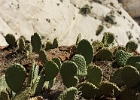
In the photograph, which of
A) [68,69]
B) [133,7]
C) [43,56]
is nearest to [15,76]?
[68,69]

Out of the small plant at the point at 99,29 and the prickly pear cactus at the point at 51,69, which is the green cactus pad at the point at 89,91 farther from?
the small plant at the point at 99,29

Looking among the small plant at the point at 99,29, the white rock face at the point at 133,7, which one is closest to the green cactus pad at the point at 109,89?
the small plant at the point at 99,29

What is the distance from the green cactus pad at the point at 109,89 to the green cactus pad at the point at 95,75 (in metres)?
0.17

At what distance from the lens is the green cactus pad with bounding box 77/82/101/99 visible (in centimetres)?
573

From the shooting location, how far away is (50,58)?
803cm

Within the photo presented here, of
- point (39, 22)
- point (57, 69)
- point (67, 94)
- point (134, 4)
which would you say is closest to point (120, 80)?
point (57, 69)

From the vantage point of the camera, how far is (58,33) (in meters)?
37.0

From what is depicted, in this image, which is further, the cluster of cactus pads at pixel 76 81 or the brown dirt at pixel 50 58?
the brown dirt at pixel 50 58

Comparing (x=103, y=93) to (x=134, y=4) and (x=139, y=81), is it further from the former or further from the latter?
(x=134, y=4)

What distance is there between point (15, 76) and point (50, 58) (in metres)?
2.54

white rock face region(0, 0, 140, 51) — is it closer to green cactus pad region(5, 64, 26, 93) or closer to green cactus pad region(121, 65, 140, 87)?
green cactus pad region(5, 64, 26, 93)

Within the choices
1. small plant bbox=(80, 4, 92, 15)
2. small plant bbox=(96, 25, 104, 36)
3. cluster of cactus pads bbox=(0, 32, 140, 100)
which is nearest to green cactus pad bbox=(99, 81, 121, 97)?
cluster of cactus pads bbox=(0, 32, 140, 100)

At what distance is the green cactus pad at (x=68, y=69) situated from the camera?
557 cm

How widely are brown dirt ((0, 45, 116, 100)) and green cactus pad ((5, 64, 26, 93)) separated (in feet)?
1.65
